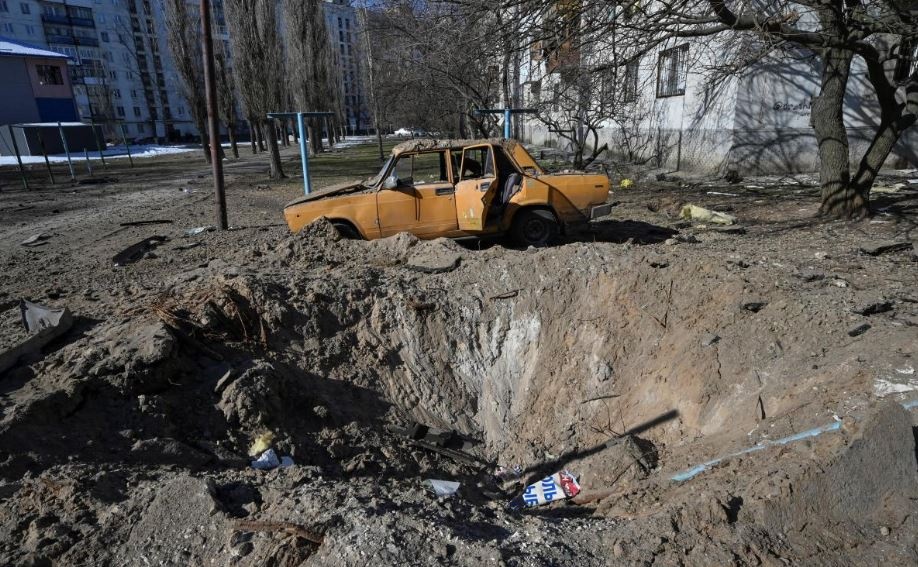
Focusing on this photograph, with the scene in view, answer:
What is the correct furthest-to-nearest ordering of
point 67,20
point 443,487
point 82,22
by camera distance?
point 82,22, point 67,20, point 443,487

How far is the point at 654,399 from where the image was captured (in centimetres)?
459

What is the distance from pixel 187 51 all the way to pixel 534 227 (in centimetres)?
2712

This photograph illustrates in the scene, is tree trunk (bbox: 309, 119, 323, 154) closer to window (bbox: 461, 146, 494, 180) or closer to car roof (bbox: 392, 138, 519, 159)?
car roof (bbox: 392, 138, 519, 159)

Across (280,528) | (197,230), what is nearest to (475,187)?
(280,528)

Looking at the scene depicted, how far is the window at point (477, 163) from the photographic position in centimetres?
791

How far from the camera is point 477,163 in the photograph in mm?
8047

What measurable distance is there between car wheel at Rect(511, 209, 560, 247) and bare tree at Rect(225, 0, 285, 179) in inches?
511

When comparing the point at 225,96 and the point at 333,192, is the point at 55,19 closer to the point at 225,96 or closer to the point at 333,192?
the point at 225,96

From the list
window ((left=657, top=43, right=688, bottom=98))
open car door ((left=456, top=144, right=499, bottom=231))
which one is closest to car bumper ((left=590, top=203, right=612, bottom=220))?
open car door ((left=456, top=144, right=499, bottom=231))

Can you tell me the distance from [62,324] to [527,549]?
14.7 ft

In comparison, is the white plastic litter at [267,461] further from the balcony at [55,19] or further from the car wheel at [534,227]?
the balcony at [55,19]

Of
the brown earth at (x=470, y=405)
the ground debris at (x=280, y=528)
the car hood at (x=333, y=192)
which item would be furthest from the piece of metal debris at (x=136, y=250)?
the ground debris at (x=280, y=528)

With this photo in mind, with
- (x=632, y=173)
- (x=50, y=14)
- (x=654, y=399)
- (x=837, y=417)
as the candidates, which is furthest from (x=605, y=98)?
(x=50, y=14)

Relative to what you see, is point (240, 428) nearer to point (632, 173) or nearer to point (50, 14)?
point (632, 173)
